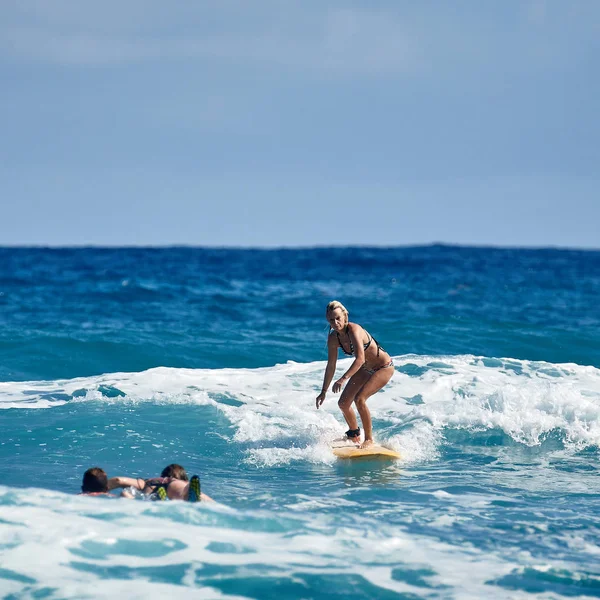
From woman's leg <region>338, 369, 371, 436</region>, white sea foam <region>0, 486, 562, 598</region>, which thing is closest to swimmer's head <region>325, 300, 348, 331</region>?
woman's leg <region>338, 369, 371, 436</region>

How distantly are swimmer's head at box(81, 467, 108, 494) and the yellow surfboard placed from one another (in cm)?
320

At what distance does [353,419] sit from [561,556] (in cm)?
409

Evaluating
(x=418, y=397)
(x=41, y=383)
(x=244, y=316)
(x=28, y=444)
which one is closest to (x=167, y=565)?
(x=28, y=444)

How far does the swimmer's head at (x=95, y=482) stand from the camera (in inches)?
292

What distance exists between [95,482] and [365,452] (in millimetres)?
3521

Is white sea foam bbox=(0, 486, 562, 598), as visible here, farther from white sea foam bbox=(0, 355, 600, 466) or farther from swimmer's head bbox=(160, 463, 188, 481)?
white sea foam bbox=(0, 355, 600, 466)

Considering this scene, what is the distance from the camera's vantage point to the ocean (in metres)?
5.88

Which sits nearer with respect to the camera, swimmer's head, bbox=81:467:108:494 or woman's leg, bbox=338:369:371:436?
swimmer's head, bbox=81:467:108:494

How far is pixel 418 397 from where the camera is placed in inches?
538

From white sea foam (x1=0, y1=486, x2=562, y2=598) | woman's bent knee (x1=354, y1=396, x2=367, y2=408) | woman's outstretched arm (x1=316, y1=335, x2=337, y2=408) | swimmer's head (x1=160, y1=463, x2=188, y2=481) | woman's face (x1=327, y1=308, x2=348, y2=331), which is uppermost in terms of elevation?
woman's face (x1=327, y1=308, x2=348, y2=331)

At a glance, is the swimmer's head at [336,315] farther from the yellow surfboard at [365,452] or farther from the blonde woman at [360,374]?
the yellow surfboard at [365,452]

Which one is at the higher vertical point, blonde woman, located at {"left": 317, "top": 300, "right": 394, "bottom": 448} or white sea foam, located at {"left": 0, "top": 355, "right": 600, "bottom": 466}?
blonde woman, located at {"left": 317, "top": 300, "right": 394, "bottom": 448}

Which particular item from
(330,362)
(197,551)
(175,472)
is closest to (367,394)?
(330,362)

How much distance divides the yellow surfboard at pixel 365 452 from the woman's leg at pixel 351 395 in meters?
0.38
